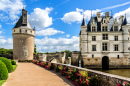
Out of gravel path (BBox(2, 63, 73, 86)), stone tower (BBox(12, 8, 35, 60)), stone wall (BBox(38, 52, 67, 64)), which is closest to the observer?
gravel path (BBox(2, 63, 73, 86))

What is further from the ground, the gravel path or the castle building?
the castle building

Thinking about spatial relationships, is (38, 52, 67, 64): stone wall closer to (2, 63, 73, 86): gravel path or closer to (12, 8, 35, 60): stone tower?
(12, 8, 35, 60): stone tower

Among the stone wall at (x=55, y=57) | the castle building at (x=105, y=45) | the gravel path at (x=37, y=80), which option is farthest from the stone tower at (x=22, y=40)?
the gravel path at (x=37, y=80)

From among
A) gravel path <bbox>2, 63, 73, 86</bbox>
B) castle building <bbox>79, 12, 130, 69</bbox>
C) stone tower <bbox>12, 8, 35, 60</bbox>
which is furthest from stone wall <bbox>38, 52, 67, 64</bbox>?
gravel path <bbox>2, 63, 73, 86</bbox>

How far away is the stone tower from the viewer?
3152 cm

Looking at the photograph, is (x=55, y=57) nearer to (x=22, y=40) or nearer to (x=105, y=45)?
(x=22, y=40)

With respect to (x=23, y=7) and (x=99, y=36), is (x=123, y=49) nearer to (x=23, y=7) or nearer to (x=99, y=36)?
(x=99, y=36)

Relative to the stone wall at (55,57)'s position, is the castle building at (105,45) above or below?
above

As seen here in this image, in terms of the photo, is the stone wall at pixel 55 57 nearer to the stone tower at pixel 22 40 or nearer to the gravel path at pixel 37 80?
the stone tower at pixel 22 40

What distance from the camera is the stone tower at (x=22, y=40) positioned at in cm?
3152

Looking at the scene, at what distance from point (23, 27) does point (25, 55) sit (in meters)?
8.42

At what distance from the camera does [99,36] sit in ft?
88.4

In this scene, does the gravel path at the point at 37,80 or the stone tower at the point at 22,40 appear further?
the stone tower at the point at 22,40

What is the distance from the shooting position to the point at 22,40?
3200cm
